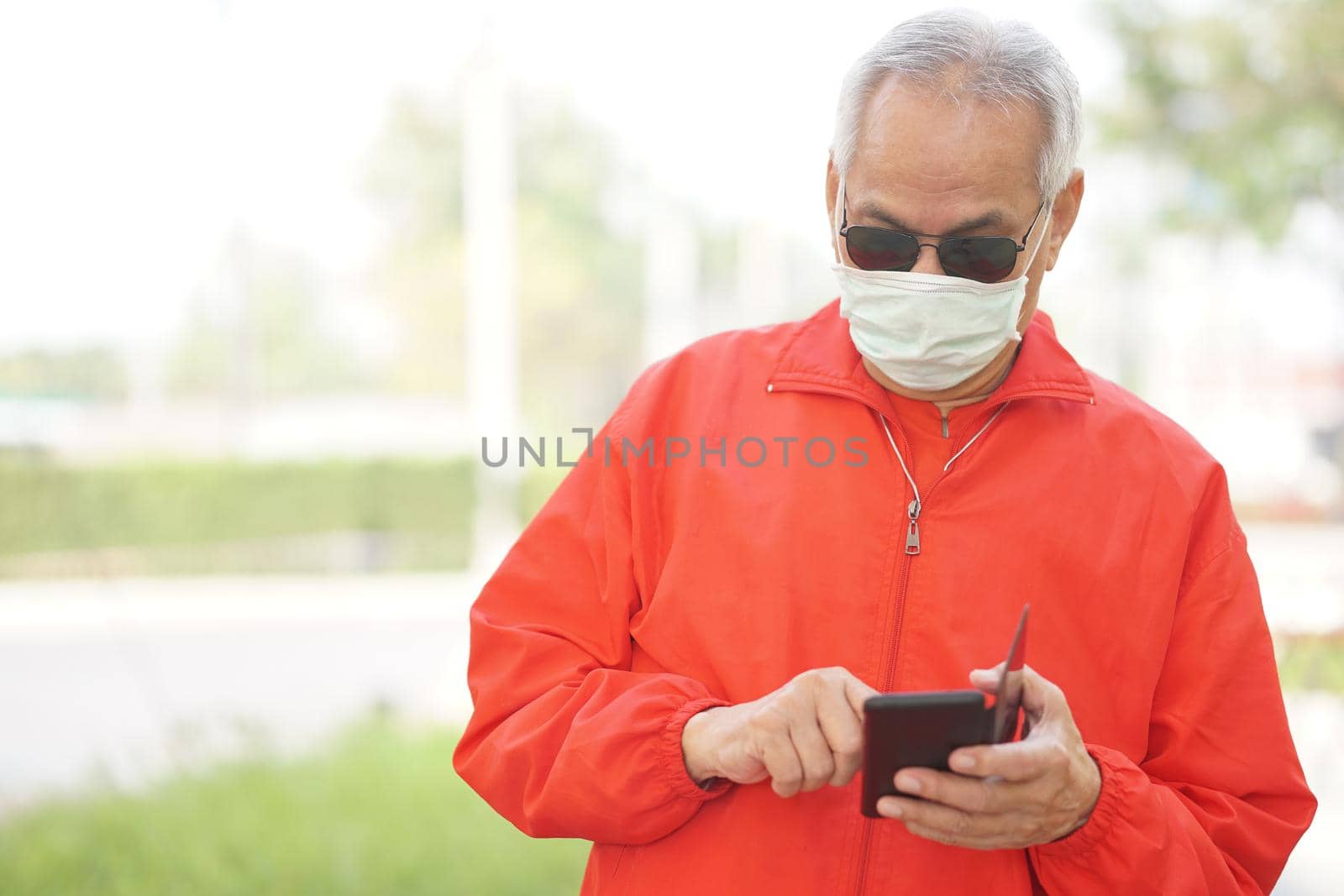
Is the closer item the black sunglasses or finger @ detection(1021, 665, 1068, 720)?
finger @ detection(1021, 665, 1068, 720)

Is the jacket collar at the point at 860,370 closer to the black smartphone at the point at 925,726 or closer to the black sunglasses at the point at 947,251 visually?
the black sunglasses at the point at 947,251

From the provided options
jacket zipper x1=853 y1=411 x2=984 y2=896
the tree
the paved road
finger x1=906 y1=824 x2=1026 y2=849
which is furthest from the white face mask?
the tree

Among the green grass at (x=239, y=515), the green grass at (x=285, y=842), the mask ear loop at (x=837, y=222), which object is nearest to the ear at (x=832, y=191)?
the mask ear loop at (x=837, y=222)

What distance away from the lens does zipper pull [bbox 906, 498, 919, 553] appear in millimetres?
1463

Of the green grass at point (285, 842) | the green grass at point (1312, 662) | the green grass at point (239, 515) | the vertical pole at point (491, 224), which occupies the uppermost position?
the vertical pole at point (491, 224)

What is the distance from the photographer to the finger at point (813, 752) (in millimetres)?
1256

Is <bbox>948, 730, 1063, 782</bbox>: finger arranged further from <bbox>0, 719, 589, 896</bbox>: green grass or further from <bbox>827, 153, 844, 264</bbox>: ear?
<bbox>0, 719, 589, 896</bbox>: green grass

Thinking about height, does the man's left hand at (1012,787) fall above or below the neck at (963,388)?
below

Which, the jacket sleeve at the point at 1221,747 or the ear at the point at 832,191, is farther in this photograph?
the ear at the point at 832,191

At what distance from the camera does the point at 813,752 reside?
125cm

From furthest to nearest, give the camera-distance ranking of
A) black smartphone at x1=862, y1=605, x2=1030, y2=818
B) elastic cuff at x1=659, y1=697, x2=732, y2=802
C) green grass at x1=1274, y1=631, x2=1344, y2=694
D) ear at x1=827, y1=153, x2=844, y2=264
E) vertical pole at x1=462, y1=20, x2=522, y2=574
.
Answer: vertical pole at x1=462, y1=20, x2=522, y2=574 → green grass at x1=1274, y1=631, x2=1344, y2=694 → ear at x1=827, y1=153, x2=844, y2=264 → elastic cuff at x1=659, y1=697, x2=732, y2=802 → black smartphone at x1=862, y1=605, x2=1030, y2=818

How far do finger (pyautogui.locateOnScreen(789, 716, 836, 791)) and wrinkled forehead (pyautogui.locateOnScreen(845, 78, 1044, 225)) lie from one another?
24.2 inches

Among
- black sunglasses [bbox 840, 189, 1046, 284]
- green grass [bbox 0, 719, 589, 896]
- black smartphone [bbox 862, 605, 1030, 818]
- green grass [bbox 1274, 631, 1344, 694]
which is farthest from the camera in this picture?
green grass [bbox 1274, 631, 1344, 694]

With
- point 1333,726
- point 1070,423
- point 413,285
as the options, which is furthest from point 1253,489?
point 413,285
